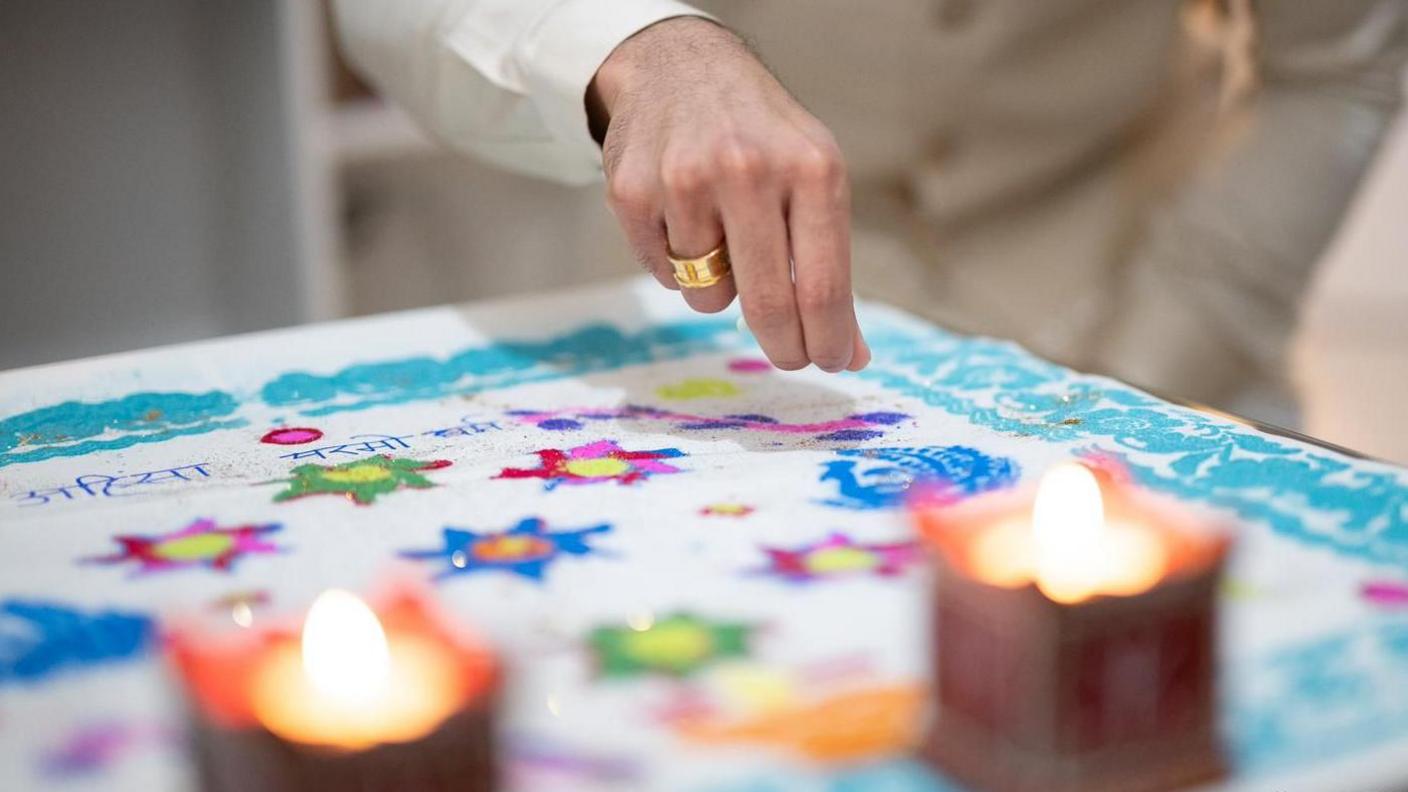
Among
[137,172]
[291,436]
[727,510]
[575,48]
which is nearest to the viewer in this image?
[727,510]

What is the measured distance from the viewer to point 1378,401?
4.99ft

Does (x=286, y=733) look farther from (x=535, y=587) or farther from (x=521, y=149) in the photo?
(x=521, y=149)

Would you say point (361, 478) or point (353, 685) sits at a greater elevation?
point (361, 478)

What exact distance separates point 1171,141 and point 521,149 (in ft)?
2.18

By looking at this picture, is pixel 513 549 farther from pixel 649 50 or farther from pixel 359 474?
pixel 649 50

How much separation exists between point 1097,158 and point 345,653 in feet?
3.37

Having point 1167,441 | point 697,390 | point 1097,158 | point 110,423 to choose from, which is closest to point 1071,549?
point 1167,441

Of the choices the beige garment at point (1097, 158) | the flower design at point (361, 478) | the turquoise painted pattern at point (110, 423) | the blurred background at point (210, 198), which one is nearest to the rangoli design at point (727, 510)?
the flower design at point (361, 478)

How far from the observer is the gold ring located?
0.59m

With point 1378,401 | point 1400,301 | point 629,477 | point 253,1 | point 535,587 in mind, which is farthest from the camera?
point 1400,301

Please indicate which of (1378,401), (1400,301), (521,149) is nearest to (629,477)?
(521,149)

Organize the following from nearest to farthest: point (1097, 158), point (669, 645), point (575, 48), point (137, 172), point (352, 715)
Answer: point (352, 715), point (669, 645), point (575, 48), point (1097, 158), point (137, 172)

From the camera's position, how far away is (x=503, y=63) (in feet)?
2.60

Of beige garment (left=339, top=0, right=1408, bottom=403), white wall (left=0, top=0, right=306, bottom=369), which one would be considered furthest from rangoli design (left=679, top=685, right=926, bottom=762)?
white wall (left=0, top=0, right=306, bottom=369)
